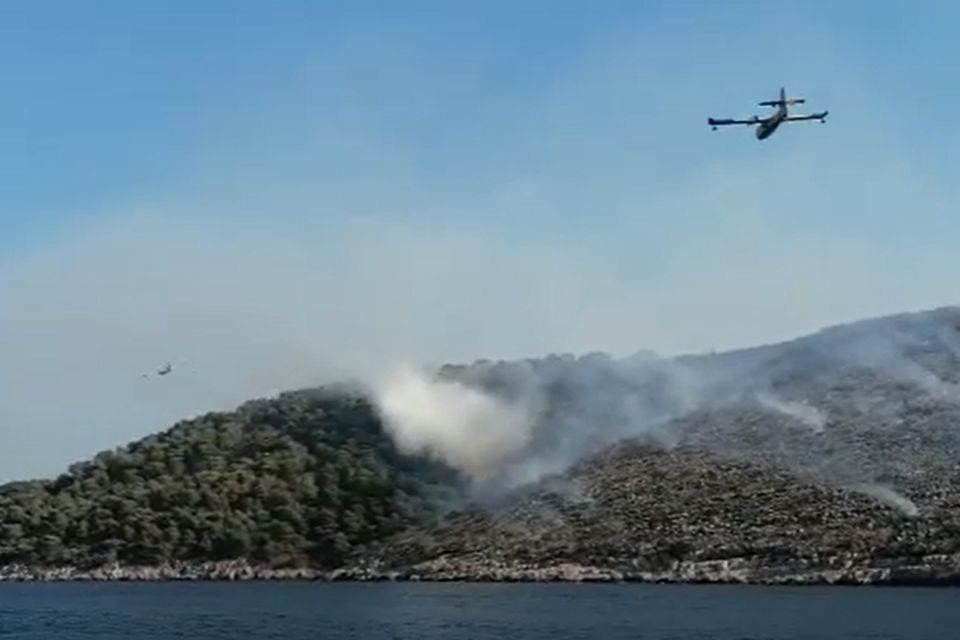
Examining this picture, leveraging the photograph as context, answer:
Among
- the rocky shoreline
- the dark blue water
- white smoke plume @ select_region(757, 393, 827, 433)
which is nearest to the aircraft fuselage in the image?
the dark blue water

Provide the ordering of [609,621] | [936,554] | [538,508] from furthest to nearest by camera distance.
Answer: [538,508], [936,554], [609,621]

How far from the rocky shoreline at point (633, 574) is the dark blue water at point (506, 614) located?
556cm

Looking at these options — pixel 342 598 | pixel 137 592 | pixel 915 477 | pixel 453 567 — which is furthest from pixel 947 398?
pixel 137 592

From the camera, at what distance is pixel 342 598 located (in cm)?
14350

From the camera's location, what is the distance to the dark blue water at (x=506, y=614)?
317ft

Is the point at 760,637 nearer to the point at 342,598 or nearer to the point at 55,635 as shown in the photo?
the point at 55,635

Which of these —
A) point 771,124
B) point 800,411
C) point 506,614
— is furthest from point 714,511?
point 771,124

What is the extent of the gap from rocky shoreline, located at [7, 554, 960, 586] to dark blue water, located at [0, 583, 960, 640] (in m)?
5.56

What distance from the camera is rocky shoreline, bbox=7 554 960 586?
13338 cm

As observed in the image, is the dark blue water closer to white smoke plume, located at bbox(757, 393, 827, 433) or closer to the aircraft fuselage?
the aircraft fuselage

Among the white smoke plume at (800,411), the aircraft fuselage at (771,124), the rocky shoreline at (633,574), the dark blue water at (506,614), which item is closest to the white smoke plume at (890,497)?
the rocky shoreline at (633,574)

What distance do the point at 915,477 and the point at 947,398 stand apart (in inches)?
1013

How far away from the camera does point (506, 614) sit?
114 m

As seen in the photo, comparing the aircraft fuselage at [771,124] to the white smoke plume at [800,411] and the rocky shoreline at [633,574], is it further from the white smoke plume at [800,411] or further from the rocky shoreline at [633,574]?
the white smoke plume at [800,411]
